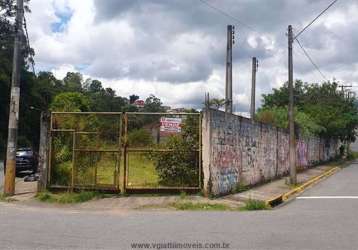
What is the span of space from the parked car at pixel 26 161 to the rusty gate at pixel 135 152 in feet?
41.3

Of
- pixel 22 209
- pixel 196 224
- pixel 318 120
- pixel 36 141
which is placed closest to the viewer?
pixel 196 224

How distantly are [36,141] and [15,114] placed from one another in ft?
169

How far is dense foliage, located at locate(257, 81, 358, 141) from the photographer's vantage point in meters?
50.5

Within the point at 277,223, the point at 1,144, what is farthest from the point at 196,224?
the point at 1,144

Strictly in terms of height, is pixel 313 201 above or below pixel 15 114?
below

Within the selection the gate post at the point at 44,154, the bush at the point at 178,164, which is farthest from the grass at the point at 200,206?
the gate post at the point at 44,154

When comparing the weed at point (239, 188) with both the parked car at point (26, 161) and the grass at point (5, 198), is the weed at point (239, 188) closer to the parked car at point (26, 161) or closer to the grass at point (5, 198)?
the grass at point (5, 198)

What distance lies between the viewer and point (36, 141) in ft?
225

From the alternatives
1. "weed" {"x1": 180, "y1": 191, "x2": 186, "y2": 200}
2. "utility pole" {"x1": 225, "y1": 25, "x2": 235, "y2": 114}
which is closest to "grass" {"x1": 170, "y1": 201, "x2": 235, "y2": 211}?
"weed" {"x1": 180, "y1": 191, "x2": 186, "y2": 200}

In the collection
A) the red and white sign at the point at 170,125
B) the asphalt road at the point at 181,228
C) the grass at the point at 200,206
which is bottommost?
the asphalt road at the point at 181,228

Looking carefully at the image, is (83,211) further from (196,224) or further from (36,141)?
(36,141)

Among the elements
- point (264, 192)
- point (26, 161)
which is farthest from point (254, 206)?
point (26, 161)

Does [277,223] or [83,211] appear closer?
[277,223]

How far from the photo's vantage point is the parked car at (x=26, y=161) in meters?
30.6
